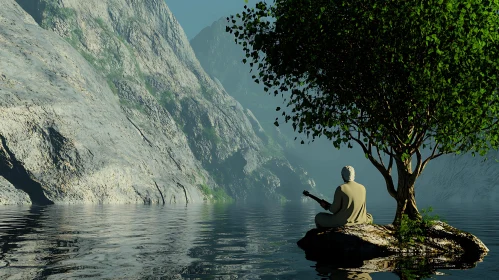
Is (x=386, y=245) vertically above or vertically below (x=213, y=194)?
below

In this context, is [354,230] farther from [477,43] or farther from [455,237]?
[477,43]

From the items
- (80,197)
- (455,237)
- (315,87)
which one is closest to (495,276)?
(455,237)

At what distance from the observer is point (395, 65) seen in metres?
17.6

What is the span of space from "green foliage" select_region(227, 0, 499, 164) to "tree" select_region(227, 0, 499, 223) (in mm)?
37

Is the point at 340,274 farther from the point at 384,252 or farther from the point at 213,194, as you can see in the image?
the point at 213,194

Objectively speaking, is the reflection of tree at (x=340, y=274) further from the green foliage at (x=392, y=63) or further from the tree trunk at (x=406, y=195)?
the tree trunk at (x=406, y=195)

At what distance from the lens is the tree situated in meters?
16.5

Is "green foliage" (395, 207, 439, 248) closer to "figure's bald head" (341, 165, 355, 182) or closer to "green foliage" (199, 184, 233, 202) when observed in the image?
"figure's bald head" (341, 165, 355, 182)

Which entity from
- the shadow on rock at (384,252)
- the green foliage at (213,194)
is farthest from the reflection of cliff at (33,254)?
the green foliage at (213,194)

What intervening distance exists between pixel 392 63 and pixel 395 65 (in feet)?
1.17

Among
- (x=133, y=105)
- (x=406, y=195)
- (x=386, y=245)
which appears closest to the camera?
(x=386, y=245)

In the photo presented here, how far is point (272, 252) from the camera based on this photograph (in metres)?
18.0

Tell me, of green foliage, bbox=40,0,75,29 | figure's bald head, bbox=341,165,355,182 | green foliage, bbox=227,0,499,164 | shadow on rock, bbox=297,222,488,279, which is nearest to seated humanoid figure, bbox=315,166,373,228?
figure's bald head, bbox=341,165,355,182

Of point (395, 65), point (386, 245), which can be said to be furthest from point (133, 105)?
point (386, 245)
